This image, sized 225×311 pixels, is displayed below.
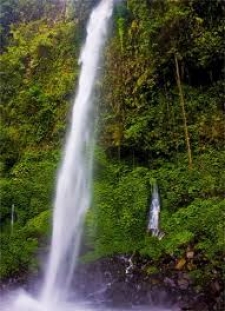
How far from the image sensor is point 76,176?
11711 mm

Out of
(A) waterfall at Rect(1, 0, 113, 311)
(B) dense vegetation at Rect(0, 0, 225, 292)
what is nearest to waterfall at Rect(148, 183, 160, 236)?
(B) dense vegetation at Rect(0, 0, 225, 292)

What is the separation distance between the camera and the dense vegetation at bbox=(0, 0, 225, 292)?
998 centimetres

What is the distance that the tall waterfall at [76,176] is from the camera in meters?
10.2

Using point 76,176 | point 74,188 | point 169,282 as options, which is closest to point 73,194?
point 74,188

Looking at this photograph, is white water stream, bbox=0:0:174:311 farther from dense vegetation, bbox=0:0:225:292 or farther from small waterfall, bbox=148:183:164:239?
small waterfall, bbox=148:183:164:239

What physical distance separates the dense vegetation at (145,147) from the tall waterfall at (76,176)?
0.28 m

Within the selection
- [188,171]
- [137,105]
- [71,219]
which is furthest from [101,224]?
[137,105]

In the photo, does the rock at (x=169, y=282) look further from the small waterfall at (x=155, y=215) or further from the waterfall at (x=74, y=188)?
the waterfall at (x=74, y=188)

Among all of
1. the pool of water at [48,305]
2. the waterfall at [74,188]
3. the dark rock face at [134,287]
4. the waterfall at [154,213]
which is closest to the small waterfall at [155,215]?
the waterfall at [154,213]

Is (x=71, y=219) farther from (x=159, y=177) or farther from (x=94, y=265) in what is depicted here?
(x=159, y=177)

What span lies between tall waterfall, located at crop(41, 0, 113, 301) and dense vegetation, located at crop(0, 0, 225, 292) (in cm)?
28

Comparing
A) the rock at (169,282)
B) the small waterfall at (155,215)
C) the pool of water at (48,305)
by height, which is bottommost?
the pool of water at (48,305)

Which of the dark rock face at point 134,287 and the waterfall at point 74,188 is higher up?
the waterfall at point 74,188

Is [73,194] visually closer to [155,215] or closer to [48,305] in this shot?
[155,215]
